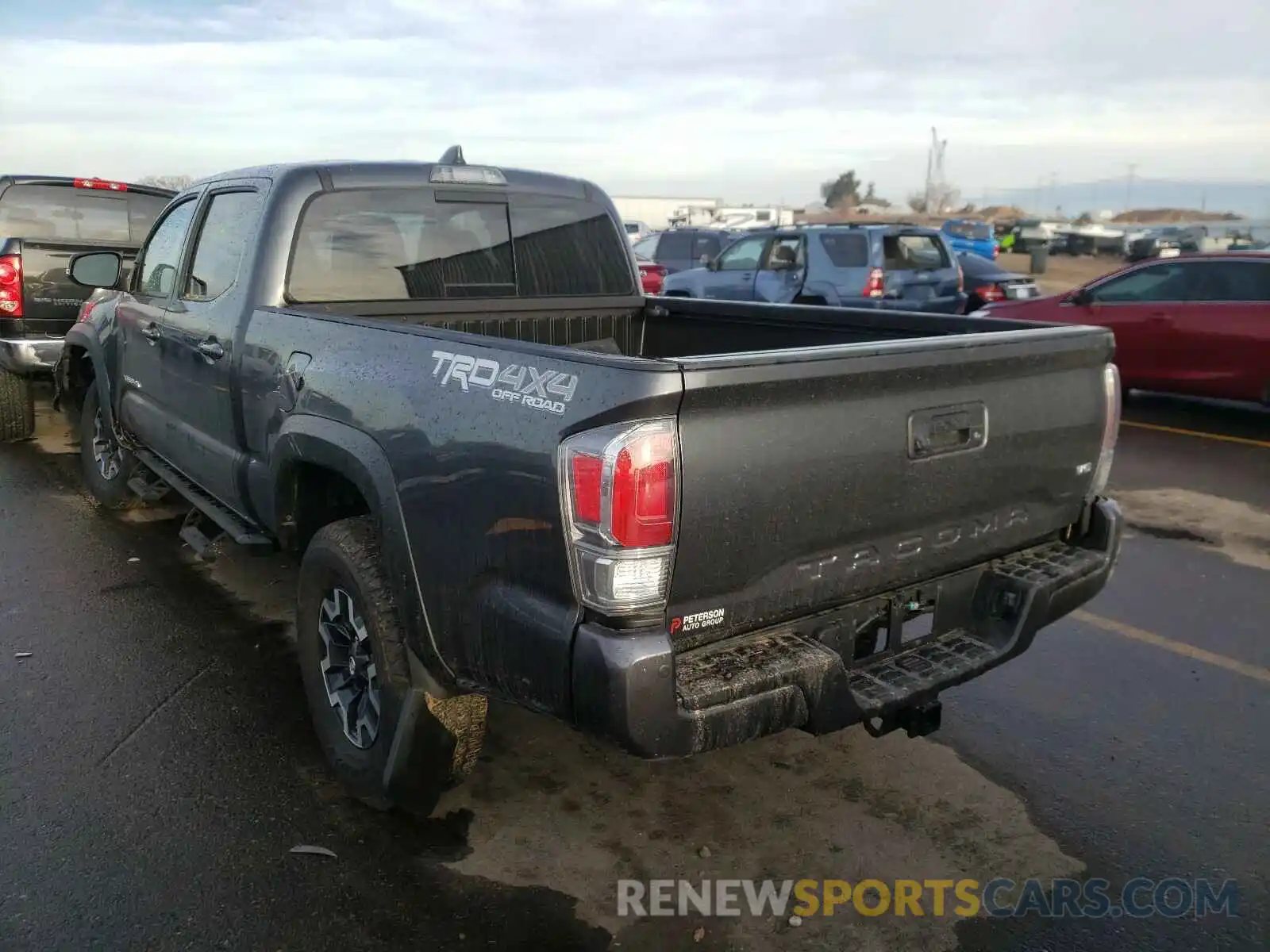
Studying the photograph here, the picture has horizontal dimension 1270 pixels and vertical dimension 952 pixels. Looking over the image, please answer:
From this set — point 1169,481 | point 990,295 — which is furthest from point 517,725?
point 990,295

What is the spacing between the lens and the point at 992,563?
3.29 meters

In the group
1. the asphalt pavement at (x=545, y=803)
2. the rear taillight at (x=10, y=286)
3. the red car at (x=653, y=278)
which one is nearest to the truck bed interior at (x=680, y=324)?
the asphalt pavement at (x=545, y=803)

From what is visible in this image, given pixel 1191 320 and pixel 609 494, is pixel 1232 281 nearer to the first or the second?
pixel 1191 320

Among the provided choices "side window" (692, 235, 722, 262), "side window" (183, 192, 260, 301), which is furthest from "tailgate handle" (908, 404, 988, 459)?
"side window" (692, 235, 722, 262)

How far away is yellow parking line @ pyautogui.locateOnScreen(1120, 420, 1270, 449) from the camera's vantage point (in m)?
8.80

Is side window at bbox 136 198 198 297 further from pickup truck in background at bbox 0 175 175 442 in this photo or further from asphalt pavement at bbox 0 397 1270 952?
pickup truck in background at bbox 0 175 175 442

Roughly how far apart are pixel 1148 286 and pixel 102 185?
31.2 ft

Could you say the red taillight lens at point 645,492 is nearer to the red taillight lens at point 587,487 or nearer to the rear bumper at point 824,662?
the red taillight lens at point 587,487

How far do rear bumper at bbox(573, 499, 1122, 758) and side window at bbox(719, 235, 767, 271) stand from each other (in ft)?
37.8

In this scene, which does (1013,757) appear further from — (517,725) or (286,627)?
(286,627)

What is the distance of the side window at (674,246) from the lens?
20.7 metres

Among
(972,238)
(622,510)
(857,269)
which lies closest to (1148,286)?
(857,269)

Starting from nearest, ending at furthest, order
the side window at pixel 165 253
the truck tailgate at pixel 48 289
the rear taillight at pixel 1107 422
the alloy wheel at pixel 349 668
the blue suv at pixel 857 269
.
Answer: the alloy wheel at pixel 349 668, the rear taillight at pixel 1107 422, the side window at pixel 165 253, the truck tailgate at pixel 48 289, the blue suv at pixel 857 269

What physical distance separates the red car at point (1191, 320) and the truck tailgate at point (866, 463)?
6656 mm
